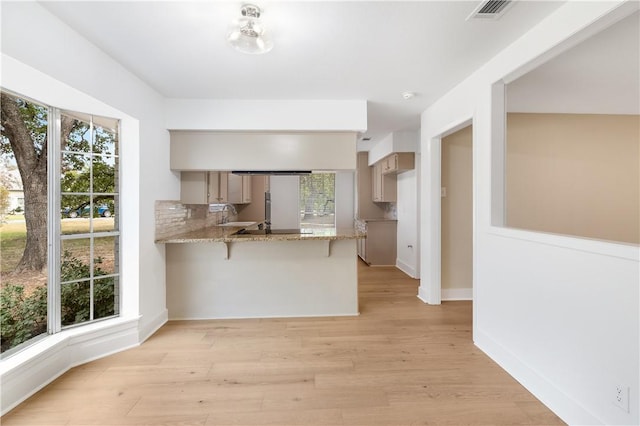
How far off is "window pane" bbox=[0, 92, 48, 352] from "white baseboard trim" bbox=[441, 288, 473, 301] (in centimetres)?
411

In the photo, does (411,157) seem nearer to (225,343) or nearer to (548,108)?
(548,108)

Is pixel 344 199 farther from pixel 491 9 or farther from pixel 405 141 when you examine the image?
pixel 491 9

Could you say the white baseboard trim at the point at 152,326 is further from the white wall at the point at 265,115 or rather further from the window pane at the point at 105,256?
the white wall at the point at 265,115

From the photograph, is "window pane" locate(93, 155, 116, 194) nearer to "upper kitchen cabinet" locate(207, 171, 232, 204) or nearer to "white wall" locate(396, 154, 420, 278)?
"upper kitchen cabinet" locate(207, 171, 232, 204)

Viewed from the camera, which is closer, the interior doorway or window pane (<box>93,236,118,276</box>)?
window pane (<box>93,236,118,276</box>)

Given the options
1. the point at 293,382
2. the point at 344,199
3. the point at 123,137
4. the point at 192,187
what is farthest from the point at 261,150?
the point at 344,199

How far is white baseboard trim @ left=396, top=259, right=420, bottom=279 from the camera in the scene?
482cm

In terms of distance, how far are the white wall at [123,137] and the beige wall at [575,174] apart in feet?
12.4

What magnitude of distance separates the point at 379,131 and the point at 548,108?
7.05ft

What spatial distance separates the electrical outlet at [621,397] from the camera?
4.48 feet

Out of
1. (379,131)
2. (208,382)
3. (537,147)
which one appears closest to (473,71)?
(537,147)

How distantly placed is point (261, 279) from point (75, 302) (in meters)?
1.62

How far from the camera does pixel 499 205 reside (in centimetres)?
234

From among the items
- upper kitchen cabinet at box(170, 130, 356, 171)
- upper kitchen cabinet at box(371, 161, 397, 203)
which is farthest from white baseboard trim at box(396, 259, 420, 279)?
upper kitchen cabinet at box(170, 130, 356, 171)
